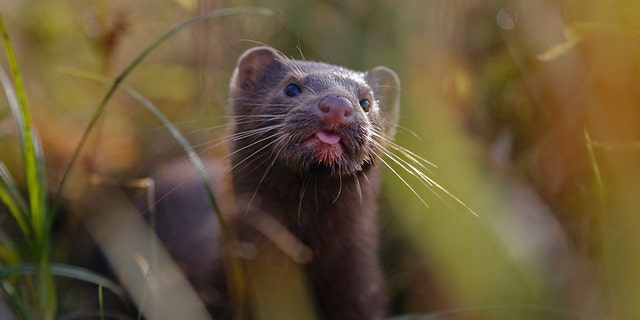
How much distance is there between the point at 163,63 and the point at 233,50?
0.58 metres

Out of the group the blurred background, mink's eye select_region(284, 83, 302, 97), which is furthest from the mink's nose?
the blurred background

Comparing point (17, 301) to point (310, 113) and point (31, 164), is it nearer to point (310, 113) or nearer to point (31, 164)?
point (31, 164)

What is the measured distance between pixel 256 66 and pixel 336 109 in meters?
1.06

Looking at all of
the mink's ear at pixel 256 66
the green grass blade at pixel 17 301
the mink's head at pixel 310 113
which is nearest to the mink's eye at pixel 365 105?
the mink's head at pixel 310 113

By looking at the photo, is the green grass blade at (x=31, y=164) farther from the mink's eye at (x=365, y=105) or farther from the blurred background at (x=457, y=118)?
the mink's eye at (x=365, y=105)

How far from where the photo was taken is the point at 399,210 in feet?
12.8

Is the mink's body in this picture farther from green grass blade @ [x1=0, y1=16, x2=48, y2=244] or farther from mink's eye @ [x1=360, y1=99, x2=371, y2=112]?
green grass blade @ [x1=0, y1=16, x2=48, y2=244]

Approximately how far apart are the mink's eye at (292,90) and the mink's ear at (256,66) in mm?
406

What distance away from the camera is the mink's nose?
271 centimetres

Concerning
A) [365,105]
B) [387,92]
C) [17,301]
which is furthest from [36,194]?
[387,92]

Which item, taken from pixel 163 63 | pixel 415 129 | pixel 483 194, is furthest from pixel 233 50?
pixel 483 194

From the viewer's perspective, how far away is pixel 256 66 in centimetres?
367

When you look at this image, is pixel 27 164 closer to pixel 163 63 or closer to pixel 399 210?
pixel 399 210

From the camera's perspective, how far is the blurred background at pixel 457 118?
2920 millimetres
